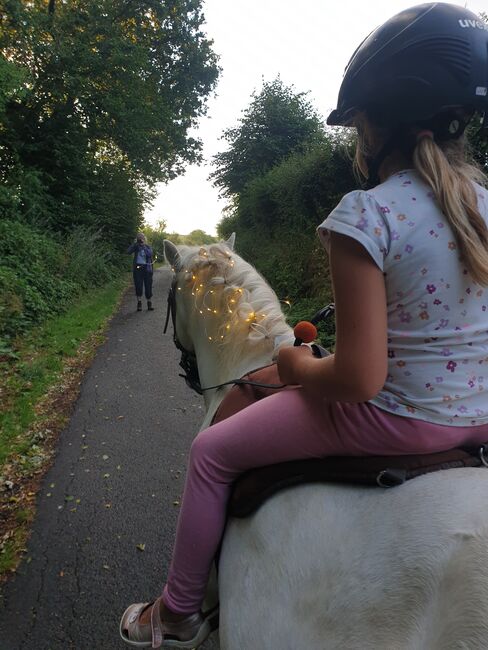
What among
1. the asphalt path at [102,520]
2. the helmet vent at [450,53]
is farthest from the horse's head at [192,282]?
the asphalt path at [102,520]

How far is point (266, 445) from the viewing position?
1280 mm

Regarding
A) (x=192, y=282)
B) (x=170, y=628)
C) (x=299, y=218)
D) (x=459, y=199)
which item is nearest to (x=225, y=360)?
(x=192, y=282)

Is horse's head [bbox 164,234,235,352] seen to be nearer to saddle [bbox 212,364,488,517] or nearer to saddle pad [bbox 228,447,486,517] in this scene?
saddle [bbox 212,364,488,517]

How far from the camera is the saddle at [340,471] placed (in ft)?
3.69

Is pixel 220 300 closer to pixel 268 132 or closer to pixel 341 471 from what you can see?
pixel 341 471

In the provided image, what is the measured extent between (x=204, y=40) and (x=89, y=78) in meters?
8.75

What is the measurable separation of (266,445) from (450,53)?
1.27m

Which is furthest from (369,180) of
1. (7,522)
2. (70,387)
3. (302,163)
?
(302,163)

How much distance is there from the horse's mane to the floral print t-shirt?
0.77m

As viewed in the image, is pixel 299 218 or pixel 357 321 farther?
pixel 299 218

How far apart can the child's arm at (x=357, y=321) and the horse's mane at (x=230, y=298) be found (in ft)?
2.65

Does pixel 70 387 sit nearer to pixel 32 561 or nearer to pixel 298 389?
pixel 32 561

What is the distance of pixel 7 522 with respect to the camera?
322 centimetres

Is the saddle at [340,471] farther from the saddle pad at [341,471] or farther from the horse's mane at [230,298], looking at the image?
the horse's mane at [230,298]
